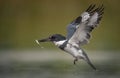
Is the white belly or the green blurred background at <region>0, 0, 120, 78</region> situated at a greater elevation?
the green blurred background at <region>0, 0, 120, 78</region>

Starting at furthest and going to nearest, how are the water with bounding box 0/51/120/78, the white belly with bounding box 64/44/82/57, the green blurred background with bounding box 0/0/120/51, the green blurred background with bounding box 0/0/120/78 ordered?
the green blurred background with bounding box 0/0/120/51
the green blurred background with bounding box 0/0/120/78
the water with bounding box 0/51/120/78
the white belly with bounding box 64/44/82/57

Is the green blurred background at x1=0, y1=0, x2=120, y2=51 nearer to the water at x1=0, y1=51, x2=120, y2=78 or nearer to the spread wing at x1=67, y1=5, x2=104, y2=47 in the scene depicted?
the water at x1=0, y1=51, x2=120, y2=78

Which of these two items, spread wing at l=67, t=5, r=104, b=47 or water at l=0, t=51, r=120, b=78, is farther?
water at l=0, t=51, r=120, b=78

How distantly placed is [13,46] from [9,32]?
2.02 feet

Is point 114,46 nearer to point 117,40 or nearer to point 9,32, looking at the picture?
point 117,40

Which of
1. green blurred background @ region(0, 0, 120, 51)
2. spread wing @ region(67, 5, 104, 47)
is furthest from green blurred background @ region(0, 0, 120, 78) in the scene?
spread wing @ region(67, 5, 104, 47)

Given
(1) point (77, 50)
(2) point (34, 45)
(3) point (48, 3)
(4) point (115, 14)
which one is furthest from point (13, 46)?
(1) point (77, 50)

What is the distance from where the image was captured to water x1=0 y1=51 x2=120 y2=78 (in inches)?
243

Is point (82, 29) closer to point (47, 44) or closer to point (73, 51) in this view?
point (73, 51)

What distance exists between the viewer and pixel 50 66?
6.95 meters

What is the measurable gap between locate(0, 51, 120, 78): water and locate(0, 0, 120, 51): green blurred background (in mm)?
527

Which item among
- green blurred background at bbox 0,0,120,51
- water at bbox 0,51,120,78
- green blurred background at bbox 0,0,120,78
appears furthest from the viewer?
green blurred background at bbox 0,0,120,51

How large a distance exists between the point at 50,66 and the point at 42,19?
7.34 feet

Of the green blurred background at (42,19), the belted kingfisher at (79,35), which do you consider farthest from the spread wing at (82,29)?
the green blurred background at (42,19)
